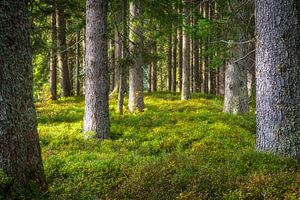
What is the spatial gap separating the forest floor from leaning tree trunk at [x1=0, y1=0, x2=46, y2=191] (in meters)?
0.84

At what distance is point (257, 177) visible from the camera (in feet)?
20.1

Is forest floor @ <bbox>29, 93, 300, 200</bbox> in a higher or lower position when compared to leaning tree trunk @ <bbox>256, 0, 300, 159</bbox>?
lower

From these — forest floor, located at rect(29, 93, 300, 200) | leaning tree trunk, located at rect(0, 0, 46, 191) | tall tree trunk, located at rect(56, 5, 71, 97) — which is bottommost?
forest floor, located at rect(29, 93, 300, 200)

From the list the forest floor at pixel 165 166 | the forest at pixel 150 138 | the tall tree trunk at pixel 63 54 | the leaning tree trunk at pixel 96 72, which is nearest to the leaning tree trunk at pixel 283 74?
the forest at pixel 150 138

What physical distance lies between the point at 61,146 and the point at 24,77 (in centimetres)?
431

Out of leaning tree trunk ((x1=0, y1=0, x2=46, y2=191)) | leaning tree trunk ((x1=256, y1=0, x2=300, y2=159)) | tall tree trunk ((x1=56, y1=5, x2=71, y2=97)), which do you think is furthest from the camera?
tall tree trunk ((x1=56, y1=5, x2=71, y2=97))

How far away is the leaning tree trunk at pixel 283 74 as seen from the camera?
7.27 metres

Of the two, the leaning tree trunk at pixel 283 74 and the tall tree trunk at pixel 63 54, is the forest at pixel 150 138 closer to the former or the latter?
the leaning tree trunk at pixel 283 74

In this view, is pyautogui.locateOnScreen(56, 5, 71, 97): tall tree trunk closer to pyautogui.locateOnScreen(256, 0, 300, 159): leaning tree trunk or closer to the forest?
the forest

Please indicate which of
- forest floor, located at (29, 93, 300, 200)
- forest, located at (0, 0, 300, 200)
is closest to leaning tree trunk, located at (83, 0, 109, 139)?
forest, located at (0, 0, 300, 200)

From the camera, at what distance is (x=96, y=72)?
10.3m

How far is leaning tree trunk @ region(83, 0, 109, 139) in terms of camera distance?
10.3 m

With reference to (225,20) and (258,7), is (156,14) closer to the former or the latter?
(225,20)

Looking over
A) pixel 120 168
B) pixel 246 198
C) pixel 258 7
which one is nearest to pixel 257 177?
pixel 246 198
